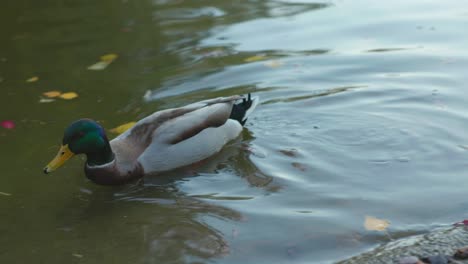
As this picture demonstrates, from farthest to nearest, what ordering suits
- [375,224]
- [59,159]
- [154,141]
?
1. [154,141]
2. [59,159]
3. [375,224]

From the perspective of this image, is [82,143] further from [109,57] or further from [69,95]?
[109,57]

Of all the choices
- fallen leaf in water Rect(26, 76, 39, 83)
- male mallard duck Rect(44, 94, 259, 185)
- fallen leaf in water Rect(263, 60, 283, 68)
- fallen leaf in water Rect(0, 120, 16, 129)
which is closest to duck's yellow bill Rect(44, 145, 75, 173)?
male mallard duck Rect(44, 94, 259, 185)

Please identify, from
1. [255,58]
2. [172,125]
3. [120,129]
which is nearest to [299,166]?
[172,125]

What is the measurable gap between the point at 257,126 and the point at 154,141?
1.05 meters

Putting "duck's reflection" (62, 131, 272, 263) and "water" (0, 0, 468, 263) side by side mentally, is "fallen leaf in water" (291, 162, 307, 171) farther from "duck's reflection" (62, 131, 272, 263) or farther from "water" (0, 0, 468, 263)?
"duck's reflection" (62, 131, 272, 263)

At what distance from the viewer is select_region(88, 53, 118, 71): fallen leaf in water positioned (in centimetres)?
781

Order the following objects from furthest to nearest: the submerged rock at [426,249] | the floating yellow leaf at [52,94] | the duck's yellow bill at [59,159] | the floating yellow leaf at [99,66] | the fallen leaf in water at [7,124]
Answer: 1. the floating yellow leaf at [99,66]
2. the floating yellow leaf at [52,94]
3. the fallen leaf in water at [7,124]
4. the duck's yellow bill at [59,159]
5. the submerged rock at [426,249]

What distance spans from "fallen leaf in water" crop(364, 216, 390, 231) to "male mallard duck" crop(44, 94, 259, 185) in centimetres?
167

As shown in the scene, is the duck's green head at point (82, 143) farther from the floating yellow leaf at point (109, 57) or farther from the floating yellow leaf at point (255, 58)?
the floating yellow leaf at point (109, 57)

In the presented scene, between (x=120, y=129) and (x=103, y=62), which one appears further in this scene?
(x=103, y=62)

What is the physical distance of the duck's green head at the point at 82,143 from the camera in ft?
16.9

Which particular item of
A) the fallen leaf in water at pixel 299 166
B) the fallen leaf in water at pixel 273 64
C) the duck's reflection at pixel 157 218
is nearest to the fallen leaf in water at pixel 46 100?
the duck's reflection at pixel 157 218

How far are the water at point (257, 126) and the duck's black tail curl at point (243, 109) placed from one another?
0.50 feet

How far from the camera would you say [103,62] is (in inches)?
314
